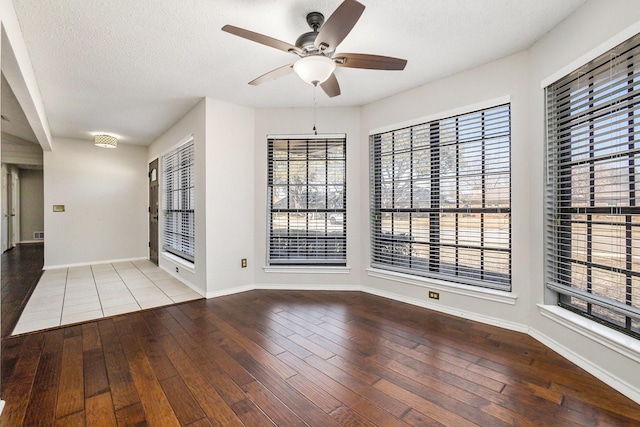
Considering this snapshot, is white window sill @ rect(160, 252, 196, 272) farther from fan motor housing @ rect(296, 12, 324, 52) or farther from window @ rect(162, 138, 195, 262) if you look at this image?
fan motor housing @ rect(296, 12, 324, 52)

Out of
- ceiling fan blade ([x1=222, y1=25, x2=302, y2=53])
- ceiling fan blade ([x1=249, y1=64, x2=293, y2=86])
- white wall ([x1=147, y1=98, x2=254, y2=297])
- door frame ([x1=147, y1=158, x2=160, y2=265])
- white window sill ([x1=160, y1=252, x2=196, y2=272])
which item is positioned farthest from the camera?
door frame ([x1=147, y1=158, x2=160, y2=265])

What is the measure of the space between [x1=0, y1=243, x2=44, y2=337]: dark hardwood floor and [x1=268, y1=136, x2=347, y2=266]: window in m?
2.74

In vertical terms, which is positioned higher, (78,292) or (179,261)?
(179,261)

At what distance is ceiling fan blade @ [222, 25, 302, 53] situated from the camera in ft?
5.82

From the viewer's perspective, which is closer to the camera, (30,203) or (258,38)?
(258,38)

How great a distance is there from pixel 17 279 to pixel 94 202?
1.90 m

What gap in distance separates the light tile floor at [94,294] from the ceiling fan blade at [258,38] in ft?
10.0

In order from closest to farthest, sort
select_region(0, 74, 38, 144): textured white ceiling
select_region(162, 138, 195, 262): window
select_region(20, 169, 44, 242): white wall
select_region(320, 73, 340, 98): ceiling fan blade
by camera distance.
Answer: select_region(320, 73, 340, 98): ceiling fan blade → select_region(0, 74, 38, 144): textured white ceiling → select_region(162, 138, 195, 262): window → select_region(20, 169, 44, 242): white wall

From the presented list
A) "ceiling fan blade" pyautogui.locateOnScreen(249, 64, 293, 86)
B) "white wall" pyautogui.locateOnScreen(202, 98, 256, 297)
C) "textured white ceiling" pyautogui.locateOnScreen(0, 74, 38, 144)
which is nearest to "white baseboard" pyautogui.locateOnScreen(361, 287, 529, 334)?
"white wall" pyautogui.locateOnScreen(202, 98, 256, 297)

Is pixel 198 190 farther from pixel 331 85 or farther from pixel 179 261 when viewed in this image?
pixel 331 85

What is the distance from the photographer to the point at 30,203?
28.8 ft

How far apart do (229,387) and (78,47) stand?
9.80ft

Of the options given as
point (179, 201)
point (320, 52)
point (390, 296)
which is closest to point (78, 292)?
point (179, 201)

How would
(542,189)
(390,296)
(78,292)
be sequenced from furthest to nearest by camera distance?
(78,292) < (390,296) < (542,189)
